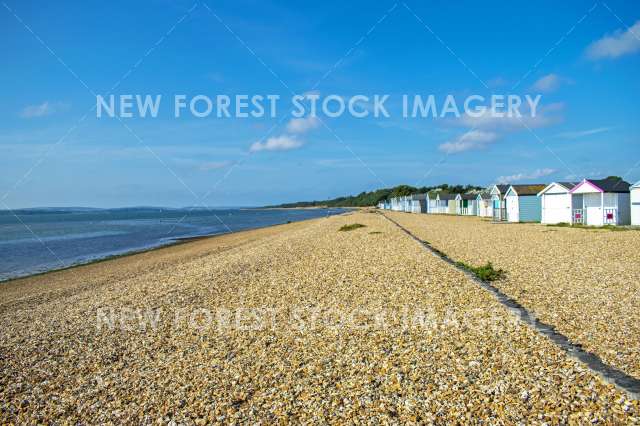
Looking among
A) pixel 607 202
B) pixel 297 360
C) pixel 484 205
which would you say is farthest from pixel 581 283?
pixel 484 205

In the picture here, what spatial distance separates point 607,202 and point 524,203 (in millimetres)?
9289

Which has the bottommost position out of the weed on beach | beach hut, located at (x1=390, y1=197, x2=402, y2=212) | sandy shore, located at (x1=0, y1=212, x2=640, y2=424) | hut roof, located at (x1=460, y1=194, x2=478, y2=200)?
sandy shore, located at (x1=0, y1=212, x2=640, y2=424)

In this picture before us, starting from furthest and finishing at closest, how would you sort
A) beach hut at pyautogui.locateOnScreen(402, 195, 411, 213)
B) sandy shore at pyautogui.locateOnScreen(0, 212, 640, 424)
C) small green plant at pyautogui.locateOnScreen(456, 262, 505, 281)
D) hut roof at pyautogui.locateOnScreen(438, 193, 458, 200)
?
beach hut at pyautogui.locateOnScreen(402, 195, 411, 213), hut roof at pyautogui.locateOnScreen(438, 193, 458, 200), small green plant at pyautogui.locateOnScreen(456, 262, 505, 281), sandy shore at pyautogui.locateOnScreen(0, 212, 640, 424)

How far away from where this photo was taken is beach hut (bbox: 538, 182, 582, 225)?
28781 millimetres

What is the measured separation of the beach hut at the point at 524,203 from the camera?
35062 mm

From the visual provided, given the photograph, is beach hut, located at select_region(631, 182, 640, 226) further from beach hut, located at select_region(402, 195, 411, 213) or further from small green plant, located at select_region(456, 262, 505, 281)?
beach hut, located at select_region(402, 195, 411, 213)

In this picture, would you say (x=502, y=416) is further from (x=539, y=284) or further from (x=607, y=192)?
(x=607, y=192)

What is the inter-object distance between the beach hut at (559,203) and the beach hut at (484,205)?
55.8 feet

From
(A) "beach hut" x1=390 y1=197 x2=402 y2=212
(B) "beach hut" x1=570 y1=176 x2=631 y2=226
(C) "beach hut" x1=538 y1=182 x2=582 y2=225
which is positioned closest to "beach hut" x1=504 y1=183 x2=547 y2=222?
(C) "beach hut" x1=538 y1=182 x2=582 y2=225

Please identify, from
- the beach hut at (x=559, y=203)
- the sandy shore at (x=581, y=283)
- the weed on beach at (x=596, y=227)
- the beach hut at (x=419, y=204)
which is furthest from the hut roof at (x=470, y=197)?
the sandy shore at (x=581, y=283)

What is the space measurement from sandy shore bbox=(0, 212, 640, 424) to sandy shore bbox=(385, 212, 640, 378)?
79 cm

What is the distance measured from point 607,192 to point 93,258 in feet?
102

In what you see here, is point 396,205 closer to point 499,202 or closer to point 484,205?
point 484,205

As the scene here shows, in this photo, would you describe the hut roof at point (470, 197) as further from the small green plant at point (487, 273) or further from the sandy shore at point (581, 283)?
the small green plant at point (487, 273)
